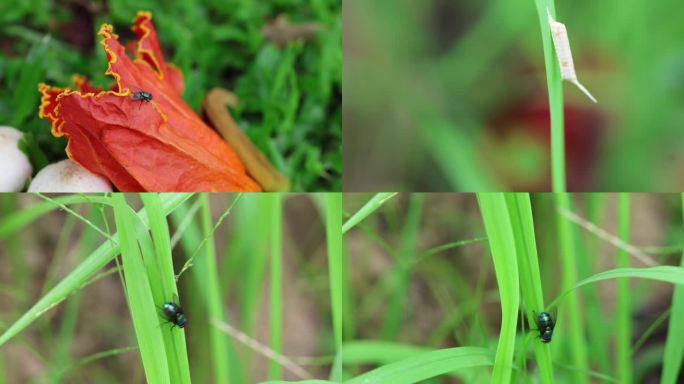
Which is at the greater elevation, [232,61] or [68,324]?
[232,61]

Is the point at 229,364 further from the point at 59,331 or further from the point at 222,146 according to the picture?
the point at 222,146

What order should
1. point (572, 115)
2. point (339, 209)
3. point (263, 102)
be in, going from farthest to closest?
point (263, 102), point (572, 115), point (339, 209)

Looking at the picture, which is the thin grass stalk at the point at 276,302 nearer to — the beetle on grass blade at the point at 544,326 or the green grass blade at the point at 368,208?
the green grass blade at the point at 368,208

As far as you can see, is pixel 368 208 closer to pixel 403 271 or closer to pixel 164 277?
pixel 403 271

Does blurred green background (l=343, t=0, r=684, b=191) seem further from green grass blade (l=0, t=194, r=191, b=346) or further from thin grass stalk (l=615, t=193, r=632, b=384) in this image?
green grass blade (l=0, t=194, r=191, b=346)

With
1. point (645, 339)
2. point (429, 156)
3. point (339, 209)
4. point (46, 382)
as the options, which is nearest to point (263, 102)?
point (429, 156)

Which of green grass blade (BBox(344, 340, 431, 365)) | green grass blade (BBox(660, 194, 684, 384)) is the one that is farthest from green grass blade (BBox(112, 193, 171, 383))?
green grass blade (BBox(660, 194, 684, 384))

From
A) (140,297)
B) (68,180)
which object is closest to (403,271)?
(140,297)
